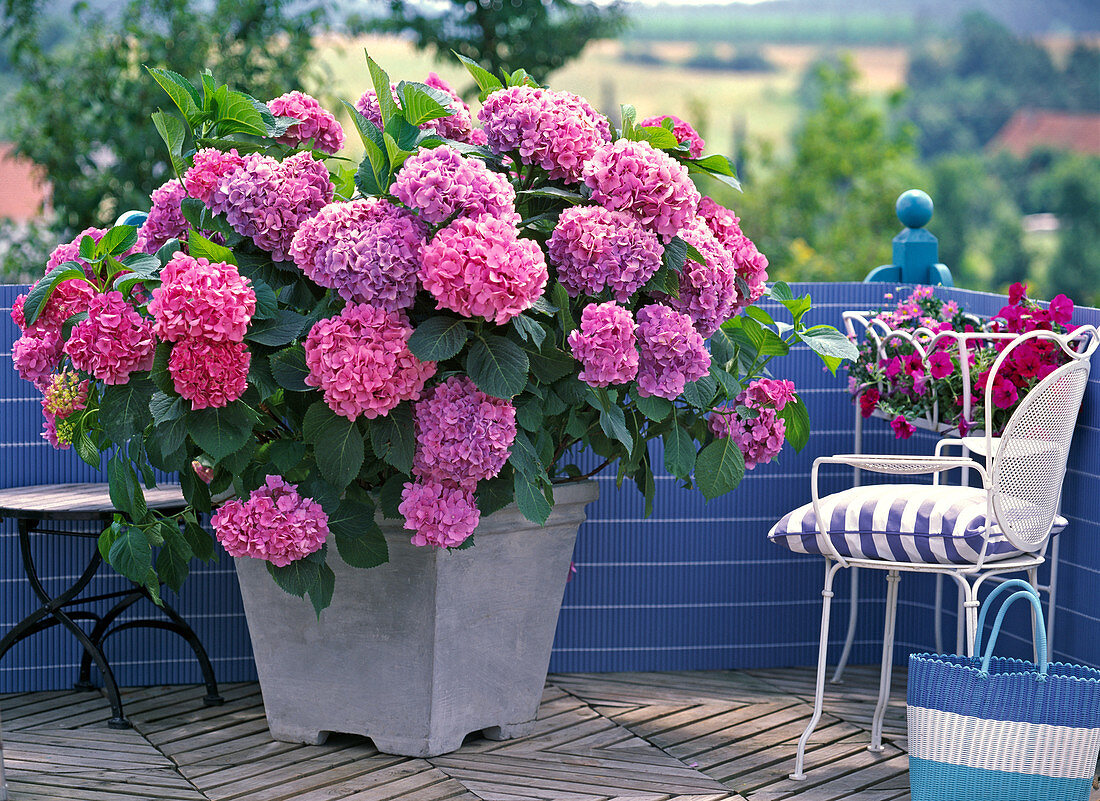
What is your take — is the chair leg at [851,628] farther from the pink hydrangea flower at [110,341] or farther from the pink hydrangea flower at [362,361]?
the pink hydrangea flower at [110,341]

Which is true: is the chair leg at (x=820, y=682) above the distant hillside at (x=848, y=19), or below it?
below

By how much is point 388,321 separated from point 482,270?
0.20 metres

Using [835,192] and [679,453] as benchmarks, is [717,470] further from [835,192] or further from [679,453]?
[835,192]

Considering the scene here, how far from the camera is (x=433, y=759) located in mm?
2625

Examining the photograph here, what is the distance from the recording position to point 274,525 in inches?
87.6

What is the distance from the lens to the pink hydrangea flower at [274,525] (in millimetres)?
2227

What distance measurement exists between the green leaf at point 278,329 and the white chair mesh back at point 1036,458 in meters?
1.27

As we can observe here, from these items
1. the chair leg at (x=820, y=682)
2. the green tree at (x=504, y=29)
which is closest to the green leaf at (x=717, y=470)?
the chair leg at (x=820, y=682)

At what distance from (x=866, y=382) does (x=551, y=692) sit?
1045 millimetres

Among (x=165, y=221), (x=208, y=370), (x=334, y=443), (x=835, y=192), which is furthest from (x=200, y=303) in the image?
(x=835, y=192)

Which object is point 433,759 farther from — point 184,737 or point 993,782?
point 993,782

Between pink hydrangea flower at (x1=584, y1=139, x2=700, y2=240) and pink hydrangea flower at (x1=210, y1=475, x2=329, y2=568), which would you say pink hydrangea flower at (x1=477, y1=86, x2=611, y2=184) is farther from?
pink hydrangea flower at (x1=210, y1=475, x2=329, y2=568)

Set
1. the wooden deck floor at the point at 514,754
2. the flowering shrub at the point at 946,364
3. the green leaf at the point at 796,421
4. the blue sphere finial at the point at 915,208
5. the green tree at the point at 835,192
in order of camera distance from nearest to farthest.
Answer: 1. the wooden deck floor at the point at 514,754
2. the green leaf at the point at 796,421
3. the flowering shrub at the point at 946,364
4. the blue sphere finial at the point at 915,208
5. the green tree at the point at 835,192

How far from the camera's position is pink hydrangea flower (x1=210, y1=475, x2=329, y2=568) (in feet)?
7.30
